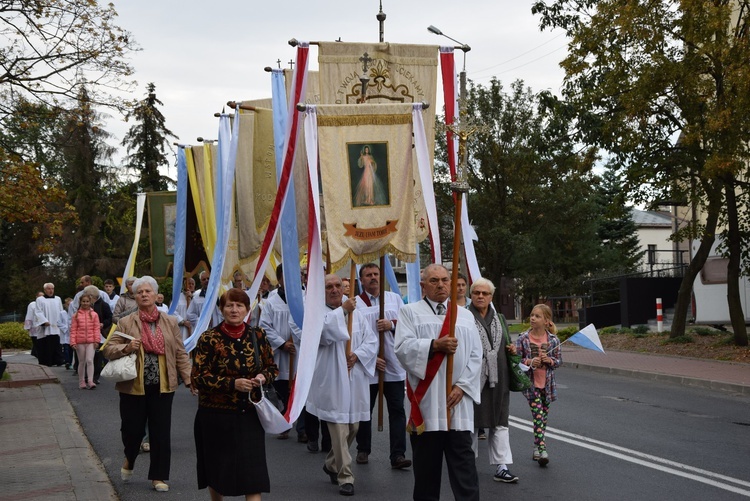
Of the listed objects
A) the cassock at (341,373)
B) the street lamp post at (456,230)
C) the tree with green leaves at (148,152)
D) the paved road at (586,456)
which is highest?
the tree with green leaves at (148,152)

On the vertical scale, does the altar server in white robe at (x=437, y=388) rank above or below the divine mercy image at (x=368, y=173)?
below

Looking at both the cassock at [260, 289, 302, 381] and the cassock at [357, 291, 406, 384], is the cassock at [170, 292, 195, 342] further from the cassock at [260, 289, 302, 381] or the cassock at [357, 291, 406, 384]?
the cassock at [357, 291, 406, 384]

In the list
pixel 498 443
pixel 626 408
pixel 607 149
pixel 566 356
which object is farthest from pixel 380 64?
pixel 566 356

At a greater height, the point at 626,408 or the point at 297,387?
the point at 297,387

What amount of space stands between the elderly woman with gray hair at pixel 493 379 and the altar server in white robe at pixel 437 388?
5.68 ft

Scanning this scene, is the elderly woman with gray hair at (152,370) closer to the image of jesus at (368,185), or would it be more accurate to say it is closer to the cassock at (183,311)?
the image of jesus at (368,185)

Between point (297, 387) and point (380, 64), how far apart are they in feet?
17.7

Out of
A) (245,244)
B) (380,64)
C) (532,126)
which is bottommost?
(245,244)

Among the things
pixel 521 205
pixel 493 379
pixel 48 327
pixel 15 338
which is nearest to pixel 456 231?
pixel 493 379

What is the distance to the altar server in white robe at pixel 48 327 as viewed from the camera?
874 inches

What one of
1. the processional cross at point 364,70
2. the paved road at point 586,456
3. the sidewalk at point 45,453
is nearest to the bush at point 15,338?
the sidewalk at point 45,453

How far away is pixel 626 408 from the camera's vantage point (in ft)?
47.1

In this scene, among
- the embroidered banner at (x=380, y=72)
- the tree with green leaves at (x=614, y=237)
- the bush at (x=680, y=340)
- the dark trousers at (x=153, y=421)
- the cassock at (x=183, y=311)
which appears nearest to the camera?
the dark trousers at (x=153, y=421)

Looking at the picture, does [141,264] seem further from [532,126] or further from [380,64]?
[380,64]
